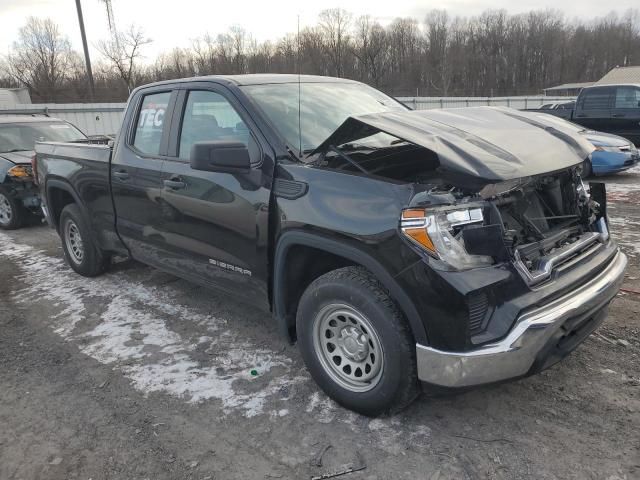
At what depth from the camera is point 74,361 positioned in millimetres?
3758

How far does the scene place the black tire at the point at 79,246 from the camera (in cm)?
533

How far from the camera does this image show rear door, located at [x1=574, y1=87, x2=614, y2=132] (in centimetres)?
1305

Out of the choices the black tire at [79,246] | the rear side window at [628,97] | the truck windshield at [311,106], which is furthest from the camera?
the rear side window at [628,97]

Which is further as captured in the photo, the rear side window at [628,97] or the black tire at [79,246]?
the rear side window at [628,97]

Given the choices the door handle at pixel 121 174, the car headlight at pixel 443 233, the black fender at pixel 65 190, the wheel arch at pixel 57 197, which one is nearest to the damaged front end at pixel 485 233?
the car headlight at pixel 443 233

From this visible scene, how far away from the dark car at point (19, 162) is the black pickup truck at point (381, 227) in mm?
4966

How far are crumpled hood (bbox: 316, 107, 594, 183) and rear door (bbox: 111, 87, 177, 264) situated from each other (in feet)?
5.36

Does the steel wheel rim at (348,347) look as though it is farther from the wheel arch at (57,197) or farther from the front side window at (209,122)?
the wheel arch at (57,197)

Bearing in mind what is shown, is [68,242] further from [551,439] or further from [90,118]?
[90,118]

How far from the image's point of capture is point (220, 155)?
10.0 ft

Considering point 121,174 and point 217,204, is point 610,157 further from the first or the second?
point 121,174

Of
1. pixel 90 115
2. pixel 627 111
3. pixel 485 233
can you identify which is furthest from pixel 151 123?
pixel 90 115

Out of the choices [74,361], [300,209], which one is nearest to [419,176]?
[300,209]

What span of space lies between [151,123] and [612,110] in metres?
12.6
